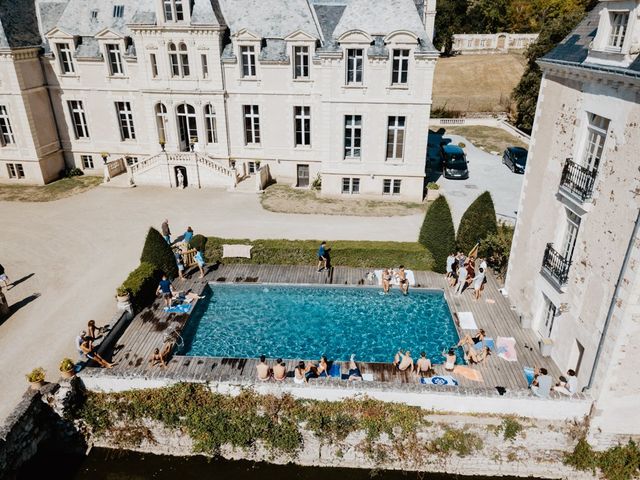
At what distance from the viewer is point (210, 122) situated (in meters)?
39.2

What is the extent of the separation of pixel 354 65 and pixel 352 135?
4.94 m

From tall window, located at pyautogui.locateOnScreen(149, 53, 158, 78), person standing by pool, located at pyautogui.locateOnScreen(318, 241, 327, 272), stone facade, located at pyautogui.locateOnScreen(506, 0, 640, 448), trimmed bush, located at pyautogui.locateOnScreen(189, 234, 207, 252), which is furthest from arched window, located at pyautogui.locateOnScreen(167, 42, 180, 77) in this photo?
stone facade, located at pyautogui.locateOnScreen(506, 0, 640, 448)

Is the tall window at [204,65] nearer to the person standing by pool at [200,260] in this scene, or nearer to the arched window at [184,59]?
the arched window at [184,59]

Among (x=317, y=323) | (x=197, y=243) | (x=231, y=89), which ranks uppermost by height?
(x=231, y=89)

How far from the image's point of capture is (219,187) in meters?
38.9

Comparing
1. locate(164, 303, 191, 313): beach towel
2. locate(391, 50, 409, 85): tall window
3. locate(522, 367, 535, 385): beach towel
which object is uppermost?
locate(391, 50, 409, 85): tall window

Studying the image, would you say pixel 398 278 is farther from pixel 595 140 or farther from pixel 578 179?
pixel 595 140

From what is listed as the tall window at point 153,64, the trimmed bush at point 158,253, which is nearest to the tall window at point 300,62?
the tall window at point 153,64

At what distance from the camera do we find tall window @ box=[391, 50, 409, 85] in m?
32.9

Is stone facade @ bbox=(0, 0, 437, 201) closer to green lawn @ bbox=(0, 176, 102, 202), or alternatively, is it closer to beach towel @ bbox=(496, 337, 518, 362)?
green lawn @ bbox=(0, 176, 102, 202)

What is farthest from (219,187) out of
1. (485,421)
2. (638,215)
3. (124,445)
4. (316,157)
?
(638,215)

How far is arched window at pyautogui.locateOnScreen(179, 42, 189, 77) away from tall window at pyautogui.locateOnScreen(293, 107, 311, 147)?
911cm

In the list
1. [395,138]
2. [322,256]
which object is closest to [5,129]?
[322,256]

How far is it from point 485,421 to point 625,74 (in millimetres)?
12239
